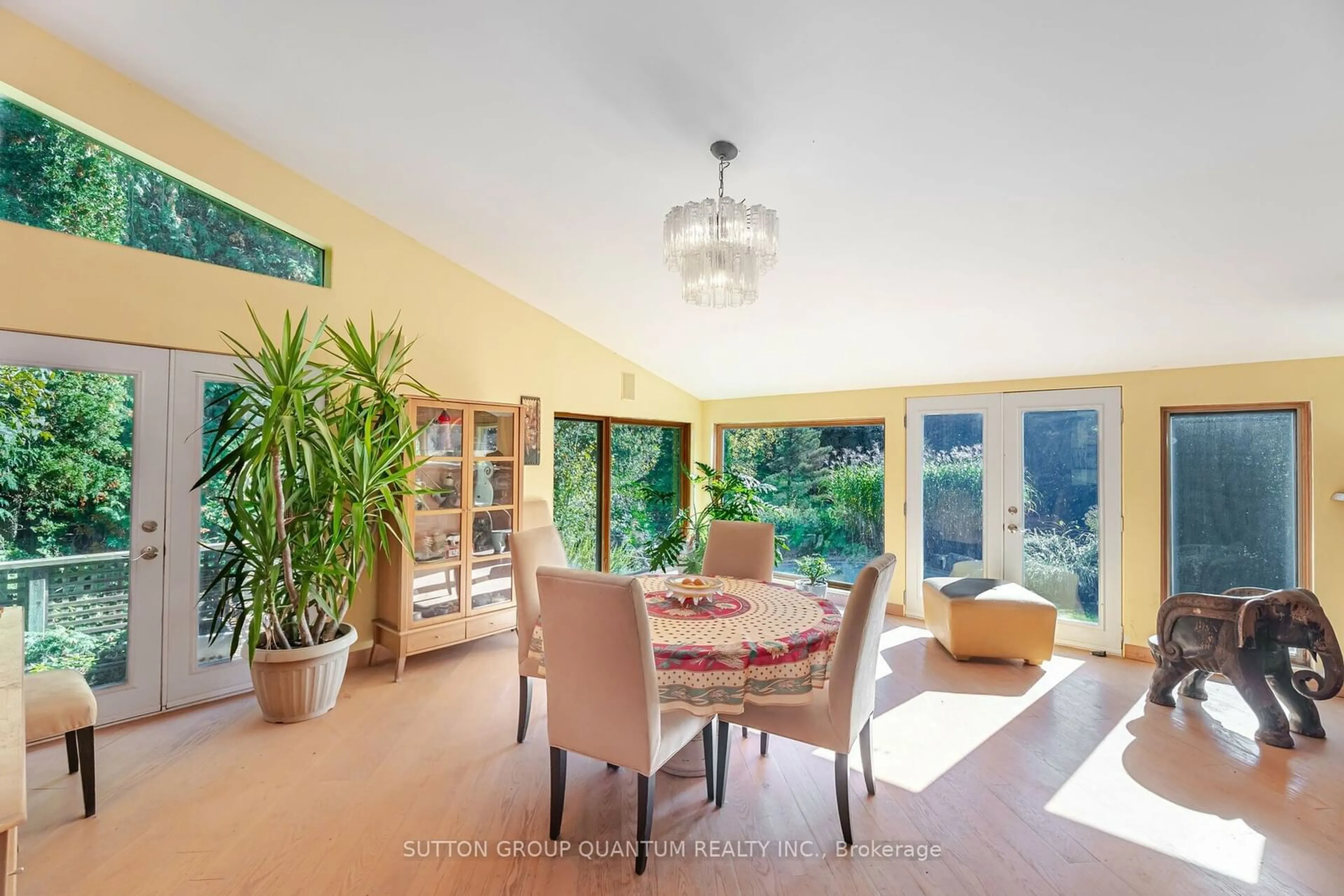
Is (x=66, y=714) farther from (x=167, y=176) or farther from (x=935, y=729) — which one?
(x=935, y=729)

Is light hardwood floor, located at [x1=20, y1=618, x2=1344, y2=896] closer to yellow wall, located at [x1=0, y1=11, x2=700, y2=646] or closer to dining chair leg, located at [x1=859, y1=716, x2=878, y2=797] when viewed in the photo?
dining chair leg, located at [x1=859, y1=716, x2=878, y2=797]

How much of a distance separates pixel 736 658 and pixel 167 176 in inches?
134

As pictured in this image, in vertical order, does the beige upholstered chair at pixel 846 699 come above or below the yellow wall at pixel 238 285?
below

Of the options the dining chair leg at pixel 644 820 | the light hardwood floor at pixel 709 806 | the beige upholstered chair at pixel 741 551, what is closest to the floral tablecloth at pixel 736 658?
the dining chair leg at pixel 644 820

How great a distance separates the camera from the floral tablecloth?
1.84 metres

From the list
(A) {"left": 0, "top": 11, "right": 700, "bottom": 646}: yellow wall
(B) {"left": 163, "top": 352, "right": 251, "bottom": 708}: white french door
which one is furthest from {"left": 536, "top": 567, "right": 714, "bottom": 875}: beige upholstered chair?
(A) {"left": 0, "top": 11, "right": 700, "bottom": 646}: yellow wall

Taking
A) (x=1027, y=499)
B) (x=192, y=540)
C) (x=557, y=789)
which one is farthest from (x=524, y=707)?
(x=1027, y=499)

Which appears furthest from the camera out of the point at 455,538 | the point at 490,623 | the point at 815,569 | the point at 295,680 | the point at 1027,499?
the point at 815,569

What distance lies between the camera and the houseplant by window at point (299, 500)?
248 cm

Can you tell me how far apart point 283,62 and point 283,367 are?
3.90 ft

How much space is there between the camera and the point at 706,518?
504 cm

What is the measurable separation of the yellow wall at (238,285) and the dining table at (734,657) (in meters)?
2.23

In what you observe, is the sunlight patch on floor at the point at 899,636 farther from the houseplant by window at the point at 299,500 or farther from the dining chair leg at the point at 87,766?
the dining chair leg at the point at 87,766

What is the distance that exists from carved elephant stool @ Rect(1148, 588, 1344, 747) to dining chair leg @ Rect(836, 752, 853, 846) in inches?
81.7
